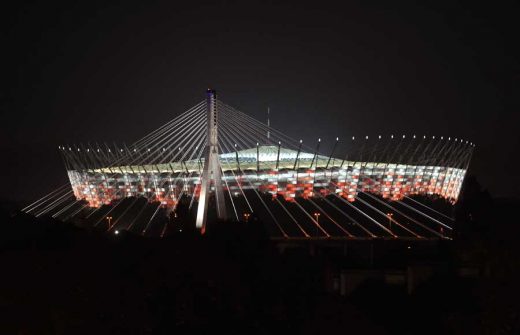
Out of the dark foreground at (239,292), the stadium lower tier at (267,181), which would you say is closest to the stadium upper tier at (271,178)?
the stadium lower tier at (267,181)

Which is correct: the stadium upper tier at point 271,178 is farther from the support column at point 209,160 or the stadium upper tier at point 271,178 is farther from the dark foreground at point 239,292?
the dark foreground at point 239,292

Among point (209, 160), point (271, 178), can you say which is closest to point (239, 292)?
point (209, 160)

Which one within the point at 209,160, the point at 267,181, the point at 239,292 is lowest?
the point at 239,292

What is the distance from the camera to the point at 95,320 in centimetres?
1538

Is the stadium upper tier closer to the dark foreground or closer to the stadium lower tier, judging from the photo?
the stadium lower tier

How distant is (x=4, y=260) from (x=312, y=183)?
42.3 meters

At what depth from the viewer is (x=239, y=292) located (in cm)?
1719

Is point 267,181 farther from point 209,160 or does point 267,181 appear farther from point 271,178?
point 209,160

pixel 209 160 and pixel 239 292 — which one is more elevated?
pixel 209 160

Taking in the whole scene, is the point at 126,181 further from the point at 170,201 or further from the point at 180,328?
the point at 180,328

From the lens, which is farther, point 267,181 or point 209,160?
point 267,181

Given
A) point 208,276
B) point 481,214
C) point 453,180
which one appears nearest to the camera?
point 208,276

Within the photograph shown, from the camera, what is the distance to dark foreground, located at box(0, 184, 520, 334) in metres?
14.9

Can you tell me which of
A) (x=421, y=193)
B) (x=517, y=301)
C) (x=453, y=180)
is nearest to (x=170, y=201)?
(x=421, y=193)
